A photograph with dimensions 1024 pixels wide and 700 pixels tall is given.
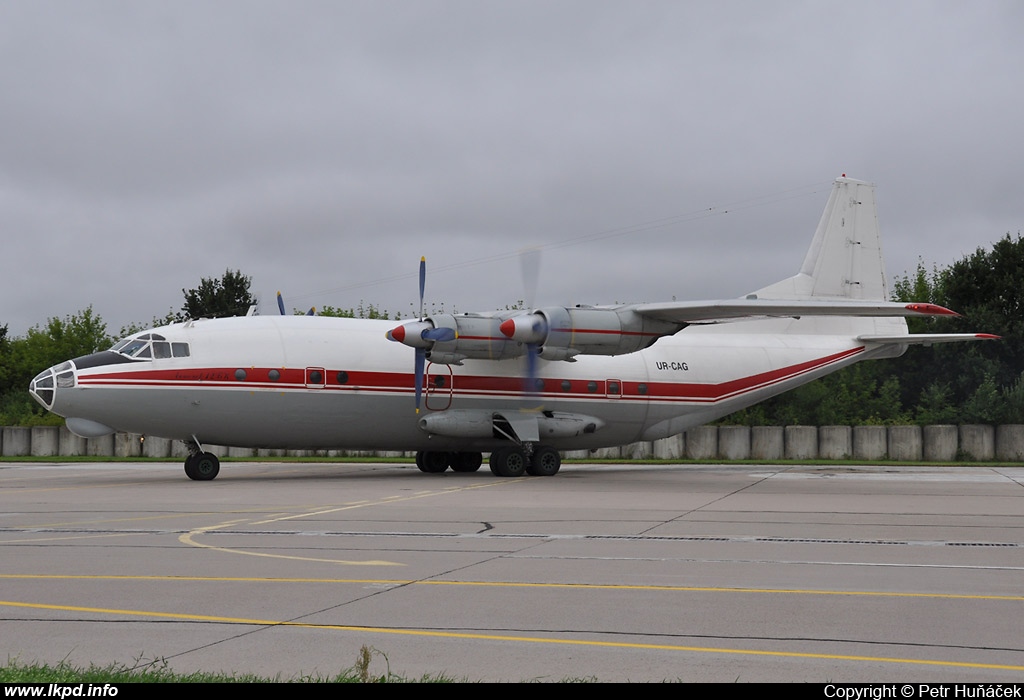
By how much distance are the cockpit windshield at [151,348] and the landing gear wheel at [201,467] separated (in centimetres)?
282

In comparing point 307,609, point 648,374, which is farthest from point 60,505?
point 648,374

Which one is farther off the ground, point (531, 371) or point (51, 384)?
point (531, 371)

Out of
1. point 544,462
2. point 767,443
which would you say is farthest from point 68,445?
point 767,443

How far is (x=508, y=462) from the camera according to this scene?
2841cm

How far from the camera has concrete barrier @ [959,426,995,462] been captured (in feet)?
138

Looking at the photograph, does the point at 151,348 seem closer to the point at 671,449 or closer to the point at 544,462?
Answer: the point at 544,462

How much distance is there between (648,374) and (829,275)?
8.05m

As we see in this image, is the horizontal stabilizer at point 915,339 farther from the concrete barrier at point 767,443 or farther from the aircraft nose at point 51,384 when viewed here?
the aircraft nose at point 51,384

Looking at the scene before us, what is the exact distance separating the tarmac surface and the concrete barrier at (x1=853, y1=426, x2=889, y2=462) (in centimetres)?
2431

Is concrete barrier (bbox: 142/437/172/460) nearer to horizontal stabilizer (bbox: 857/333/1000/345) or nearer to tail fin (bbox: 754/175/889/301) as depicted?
tail fin (bbox: 754/175/889/301)

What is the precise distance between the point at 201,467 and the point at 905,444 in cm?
3045

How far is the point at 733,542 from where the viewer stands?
12.9m

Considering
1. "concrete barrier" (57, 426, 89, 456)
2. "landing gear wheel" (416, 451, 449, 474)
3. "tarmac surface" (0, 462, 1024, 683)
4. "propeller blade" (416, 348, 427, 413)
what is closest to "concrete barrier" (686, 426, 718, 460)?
"landing gear wheel" (416, 451, 449, 474)

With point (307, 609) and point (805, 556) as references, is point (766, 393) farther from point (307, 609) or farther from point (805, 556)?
point (307, 609)
